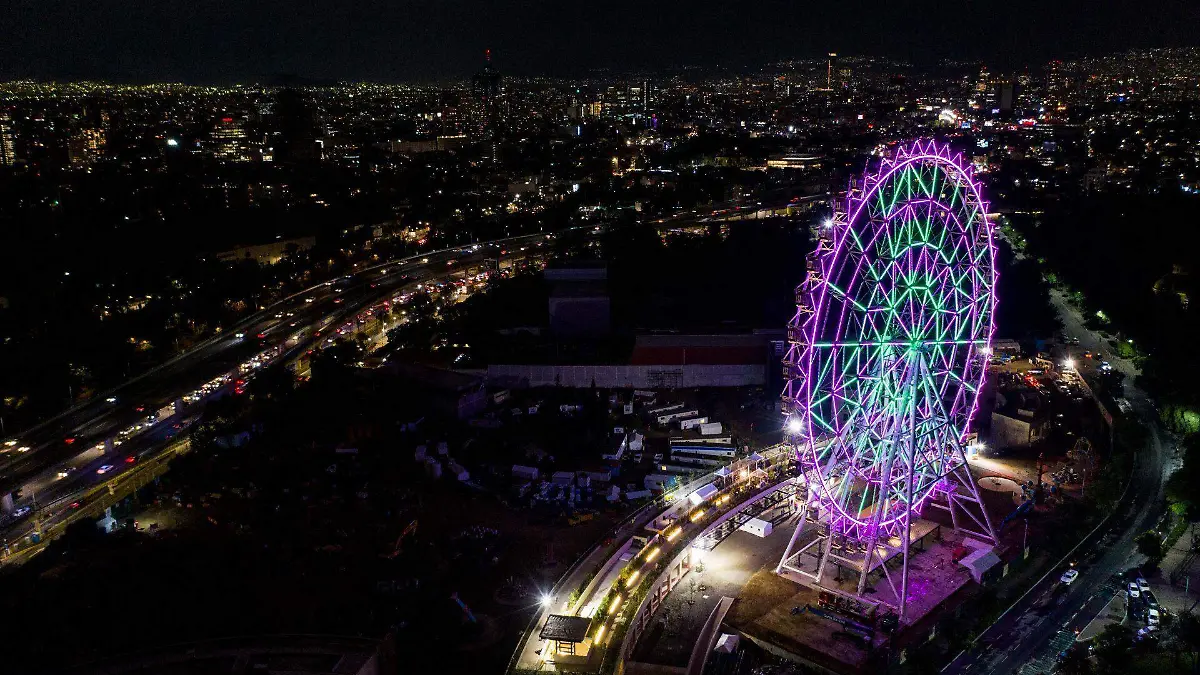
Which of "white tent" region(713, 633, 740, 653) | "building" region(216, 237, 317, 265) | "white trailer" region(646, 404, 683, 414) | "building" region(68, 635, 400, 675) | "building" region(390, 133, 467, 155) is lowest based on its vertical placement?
"white trailer" region(646, 404, 683, 414)

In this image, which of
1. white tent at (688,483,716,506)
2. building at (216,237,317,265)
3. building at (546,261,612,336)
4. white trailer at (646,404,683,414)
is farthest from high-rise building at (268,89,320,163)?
white tent at (688,483,716,506)

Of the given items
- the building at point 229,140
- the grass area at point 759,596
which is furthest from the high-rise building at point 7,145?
the grass area at point 759,596

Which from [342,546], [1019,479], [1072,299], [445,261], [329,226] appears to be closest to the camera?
[342,546]

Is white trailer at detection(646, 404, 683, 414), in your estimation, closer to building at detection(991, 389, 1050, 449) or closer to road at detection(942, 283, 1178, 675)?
building at detection(991, 389, 1050, 449)

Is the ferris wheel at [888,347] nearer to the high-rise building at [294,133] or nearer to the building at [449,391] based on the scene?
the building at [449,391]

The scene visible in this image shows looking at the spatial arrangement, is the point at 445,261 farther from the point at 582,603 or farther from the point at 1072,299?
the point at 582,603

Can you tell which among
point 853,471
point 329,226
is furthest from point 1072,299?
point 329,226
